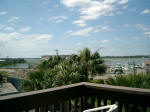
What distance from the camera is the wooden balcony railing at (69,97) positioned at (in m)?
1.00

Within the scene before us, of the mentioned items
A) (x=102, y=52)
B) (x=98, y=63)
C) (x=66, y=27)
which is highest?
(x=66, y=27)

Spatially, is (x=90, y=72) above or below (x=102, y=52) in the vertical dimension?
below

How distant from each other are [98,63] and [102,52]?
2.89ft

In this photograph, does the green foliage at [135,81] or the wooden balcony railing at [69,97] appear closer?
the wooden balcony railing at [69,97]

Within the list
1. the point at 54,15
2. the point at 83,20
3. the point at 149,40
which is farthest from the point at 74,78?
the point at 149,40

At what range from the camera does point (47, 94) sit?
1203 millimetres

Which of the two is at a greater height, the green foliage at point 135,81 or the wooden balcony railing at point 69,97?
Answer: the wooden balcony railing at point 69,97

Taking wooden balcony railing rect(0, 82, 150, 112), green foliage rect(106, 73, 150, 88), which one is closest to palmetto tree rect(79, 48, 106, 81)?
green foliage rect(106, 73, 150, 88)

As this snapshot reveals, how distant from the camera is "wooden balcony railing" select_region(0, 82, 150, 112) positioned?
100 cm

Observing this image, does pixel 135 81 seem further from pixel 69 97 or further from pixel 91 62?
pixel 91 62

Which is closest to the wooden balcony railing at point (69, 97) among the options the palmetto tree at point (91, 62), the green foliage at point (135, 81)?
the green foliage at point (135, 81)

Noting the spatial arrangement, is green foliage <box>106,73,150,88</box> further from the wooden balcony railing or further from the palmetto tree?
the palmetto tree

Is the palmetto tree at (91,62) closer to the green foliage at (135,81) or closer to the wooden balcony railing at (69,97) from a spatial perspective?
the green foliage at (135,81)

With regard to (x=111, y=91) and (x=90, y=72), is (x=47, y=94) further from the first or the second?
(x=90, y=72)
